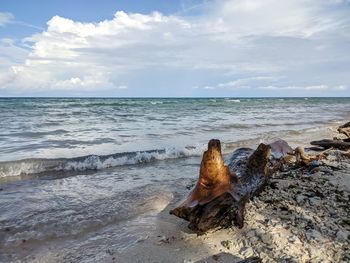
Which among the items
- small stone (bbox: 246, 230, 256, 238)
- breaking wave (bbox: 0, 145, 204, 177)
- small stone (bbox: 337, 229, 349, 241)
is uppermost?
small stone (bbox: 337, 229, 349, 241)

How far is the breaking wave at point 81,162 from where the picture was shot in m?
7.57

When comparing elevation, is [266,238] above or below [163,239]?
above

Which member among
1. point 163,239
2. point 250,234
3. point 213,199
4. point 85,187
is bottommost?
point 85,187

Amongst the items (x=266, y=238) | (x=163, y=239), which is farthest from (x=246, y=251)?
(x=163, y=239)

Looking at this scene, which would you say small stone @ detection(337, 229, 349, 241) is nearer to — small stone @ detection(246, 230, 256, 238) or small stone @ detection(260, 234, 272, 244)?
small stone @ detection(260, 234, 272, 244)

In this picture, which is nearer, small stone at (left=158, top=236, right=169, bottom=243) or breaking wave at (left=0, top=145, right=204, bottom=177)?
small stone at (left=158, top=236, right=169, bottom=243)

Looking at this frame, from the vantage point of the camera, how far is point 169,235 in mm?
3795

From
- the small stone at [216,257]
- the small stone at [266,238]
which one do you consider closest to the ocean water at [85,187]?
the small stone at [216,257]

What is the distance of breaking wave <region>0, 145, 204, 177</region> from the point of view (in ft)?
24.8

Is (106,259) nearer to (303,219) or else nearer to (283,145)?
(303,219)

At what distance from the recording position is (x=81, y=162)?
8.10m

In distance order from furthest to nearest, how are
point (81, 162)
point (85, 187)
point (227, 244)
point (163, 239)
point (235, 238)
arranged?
point (81, 162)
point (85, 187)
point (163, 239)
point (235, 238)
point (227, 244)

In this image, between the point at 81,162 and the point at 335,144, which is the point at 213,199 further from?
the point at 335,144

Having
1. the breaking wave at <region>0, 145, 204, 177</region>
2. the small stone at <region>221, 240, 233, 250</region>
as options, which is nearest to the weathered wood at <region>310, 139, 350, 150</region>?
the breaking wave at <region>0, 145, 204, 177</region>
